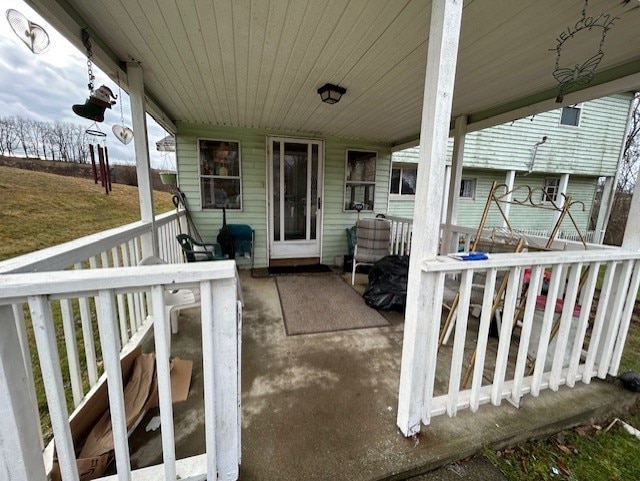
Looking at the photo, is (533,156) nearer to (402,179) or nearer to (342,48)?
(402,179)

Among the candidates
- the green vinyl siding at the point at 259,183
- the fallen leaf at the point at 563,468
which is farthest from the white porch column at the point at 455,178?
the fallen leaf at the point at 563,468

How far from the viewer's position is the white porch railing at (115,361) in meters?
0.83

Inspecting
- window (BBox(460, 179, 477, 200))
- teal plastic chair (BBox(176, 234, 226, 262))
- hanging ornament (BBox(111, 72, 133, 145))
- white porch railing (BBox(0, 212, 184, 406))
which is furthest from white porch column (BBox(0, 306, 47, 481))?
window (BBox(460, 179, 477, 200))

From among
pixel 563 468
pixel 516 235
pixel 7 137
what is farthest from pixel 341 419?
pixel 7 137

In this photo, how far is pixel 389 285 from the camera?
3141 millimetres

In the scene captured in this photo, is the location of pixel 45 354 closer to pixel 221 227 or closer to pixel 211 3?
pixel 211 3

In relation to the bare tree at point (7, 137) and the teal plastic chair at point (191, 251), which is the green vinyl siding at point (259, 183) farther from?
the bare tree at point (7, 137)

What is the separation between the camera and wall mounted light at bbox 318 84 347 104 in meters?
2.64

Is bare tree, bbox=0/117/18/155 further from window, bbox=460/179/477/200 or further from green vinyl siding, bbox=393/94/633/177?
window, bbox=460/179/477/200

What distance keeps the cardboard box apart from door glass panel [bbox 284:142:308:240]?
10.4 ft

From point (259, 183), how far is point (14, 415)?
156 inches

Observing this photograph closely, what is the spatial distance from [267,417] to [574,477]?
163cm

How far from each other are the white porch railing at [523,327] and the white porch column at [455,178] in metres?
1.63

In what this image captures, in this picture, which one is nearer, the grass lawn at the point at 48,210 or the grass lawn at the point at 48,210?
the grass lawn at the point at 48,210
